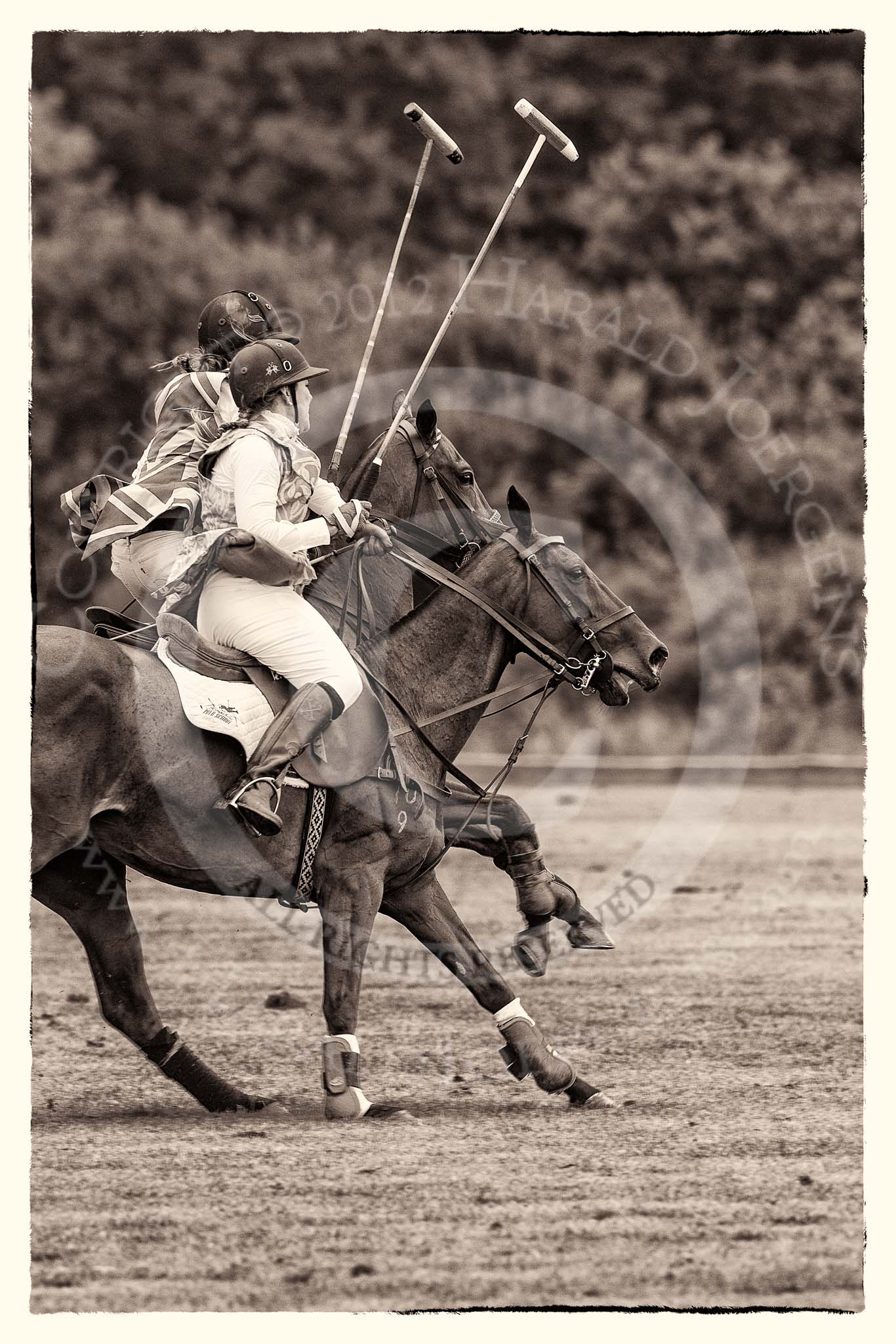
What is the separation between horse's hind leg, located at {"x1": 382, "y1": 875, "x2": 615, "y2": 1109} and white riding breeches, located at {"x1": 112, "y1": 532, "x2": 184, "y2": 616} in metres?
1.50

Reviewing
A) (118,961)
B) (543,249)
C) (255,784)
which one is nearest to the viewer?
(255,784)

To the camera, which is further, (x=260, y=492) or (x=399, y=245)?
(x=399, y=245)

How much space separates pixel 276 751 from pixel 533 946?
1.62 m

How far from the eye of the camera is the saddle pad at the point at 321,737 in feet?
20.8

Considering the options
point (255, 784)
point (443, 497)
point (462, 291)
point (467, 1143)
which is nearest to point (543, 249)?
point (462, 291)

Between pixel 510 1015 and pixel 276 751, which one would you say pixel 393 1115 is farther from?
pixel 276 751

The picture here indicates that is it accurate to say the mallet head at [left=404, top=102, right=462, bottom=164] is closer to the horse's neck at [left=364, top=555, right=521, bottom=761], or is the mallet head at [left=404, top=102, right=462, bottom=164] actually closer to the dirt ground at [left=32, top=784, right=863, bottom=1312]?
the horse's neck at [left=364, top=555, right=521, bottom=761]

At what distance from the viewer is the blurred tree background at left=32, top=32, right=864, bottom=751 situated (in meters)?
22.0

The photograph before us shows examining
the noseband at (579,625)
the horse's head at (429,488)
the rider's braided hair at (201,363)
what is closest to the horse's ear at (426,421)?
the horse's head at (429,488)

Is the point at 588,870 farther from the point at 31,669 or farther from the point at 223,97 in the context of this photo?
the point at 223,97

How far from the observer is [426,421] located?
7230 millimetres

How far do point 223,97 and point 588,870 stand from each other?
1503cm

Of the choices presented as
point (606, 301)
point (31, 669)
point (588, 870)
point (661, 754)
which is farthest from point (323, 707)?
point (606, 301)

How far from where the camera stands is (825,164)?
24.0m
